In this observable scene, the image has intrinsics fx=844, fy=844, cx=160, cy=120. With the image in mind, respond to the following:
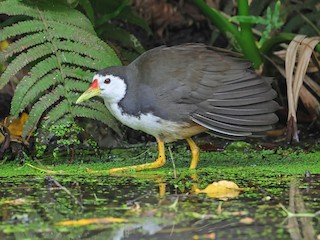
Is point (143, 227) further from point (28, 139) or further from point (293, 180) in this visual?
point (28, 139)

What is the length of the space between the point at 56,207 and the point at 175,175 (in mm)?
973

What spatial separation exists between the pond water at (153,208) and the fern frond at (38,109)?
54 centimetres

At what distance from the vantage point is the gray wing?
5.05 m

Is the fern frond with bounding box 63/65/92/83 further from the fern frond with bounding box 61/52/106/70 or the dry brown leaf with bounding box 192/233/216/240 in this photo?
the dry brown leaf with bounding box 192/233/216/240

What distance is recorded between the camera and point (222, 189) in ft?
14.1

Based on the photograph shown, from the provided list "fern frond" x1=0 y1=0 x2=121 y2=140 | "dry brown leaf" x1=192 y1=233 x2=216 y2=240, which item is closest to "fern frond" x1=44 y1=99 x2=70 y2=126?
"fern frond" x1=0 y1=0 x2=121 y2=140

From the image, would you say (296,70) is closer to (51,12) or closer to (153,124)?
(153,124)

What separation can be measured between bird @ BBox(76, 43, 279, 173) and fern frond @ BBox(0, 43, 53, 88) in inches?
18.0

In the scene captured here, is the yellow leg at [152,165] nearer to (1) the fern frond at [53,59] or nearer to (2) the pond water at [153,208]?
(2) the pond water at [153,208]

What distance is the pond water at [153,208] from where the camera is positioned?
11.5 feet

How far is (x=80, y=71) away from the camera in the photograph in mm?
5535

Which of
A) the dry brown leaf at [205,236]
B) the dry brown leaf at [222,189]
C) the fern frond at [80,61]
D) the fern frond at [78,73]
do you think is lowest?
the dry brown leaf at [205,236]

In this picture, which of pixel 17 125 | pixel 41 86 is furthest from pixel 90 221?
pixel 17 125

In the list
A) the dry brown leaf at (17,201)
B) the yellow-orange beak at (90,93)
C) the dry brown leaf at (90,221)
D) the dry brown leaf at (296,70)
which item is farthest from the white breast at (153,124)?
the dry brown leaf at (90,221)
